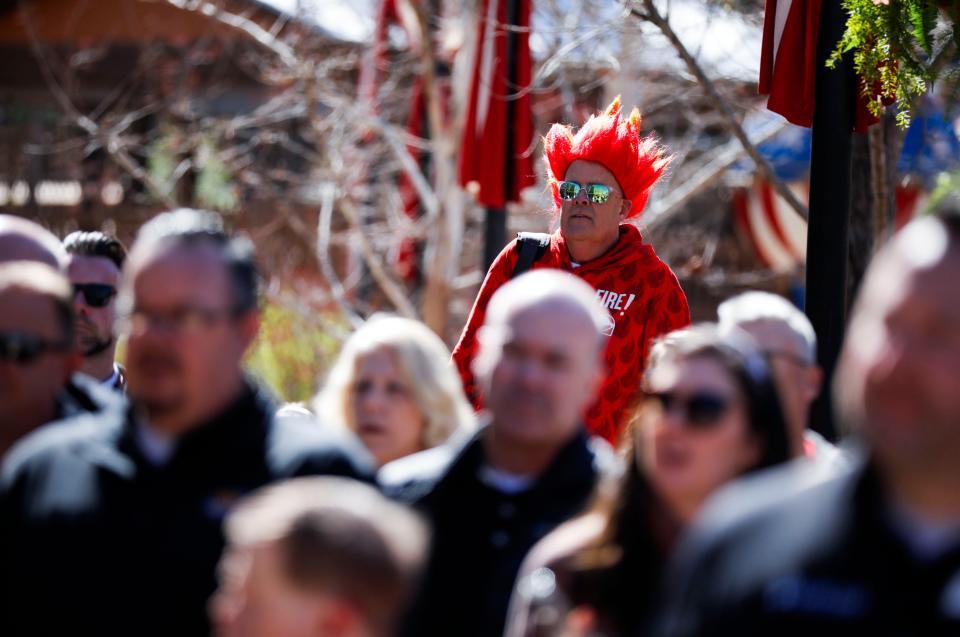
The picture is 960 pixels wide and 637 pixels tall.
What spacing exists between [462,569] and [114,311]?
248 centimetres

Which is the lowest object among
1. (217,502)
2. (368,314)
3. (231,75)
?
(368,314)

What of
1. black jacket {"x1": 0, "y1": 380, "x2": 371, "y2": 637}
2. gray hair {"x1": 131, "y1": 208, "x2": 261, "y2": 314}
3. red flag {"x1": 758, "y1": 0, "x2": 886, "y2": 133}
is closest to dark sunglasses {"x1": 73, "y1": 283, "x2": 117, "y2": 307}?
gray hair {"x1": 131, "y1": 208, "x2": 261, "y2": 314}

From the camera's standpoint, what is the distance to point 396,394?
12.0ft

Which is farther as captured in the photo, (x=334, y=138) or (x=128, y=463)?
(x=334, y=138)

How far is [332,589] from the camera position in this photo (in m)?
2.25

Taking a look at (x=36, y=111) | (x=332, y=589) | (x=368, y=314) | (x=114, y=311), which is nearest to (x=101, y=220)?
(x=36, y=111)

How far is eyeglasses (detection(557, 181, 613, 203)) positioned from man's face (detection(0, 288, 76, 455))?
2.40m

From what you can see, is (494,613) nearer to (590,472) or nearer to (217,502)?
(590,472)

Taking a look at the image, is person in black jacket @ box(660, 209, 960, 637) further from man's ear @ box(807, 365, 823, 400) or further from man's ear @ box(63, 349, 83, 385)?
man's ear @ box(63, 349, 83, 385)

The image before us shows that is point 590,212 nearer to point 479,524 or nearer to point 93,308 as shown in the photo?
point 93,308

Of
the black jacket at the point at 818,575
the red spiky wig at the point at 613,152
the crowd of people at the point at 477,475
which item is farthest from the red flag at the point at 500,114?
the black jacket at the point at 818,575

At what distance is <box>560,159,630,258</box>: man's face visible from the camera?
17.3 feet

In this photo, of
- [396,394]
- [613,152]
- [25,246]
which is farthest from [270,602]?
[613,152]

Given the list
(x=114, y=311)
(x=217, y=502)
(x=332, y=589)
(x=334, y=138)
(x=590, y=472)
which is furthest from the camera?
(x=334, y=138)
